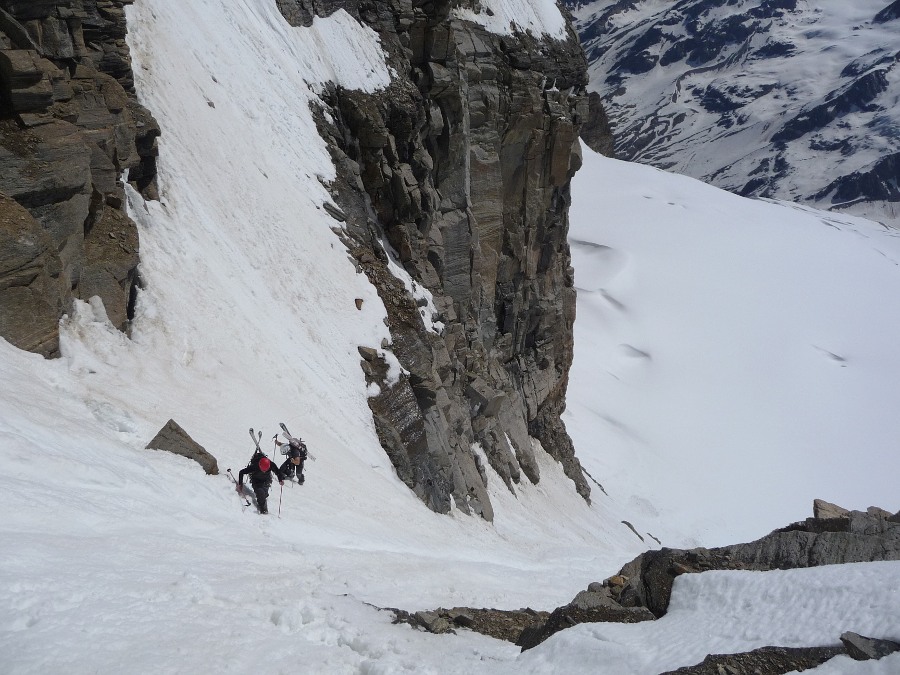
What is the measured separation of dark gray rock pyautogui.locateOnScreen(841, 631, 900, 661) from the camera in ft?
19.6

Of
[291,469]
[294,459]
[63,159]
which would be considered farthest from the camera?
[291,469]

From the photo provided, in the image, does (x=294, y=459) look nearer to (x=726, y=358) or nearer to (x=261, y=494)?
(x=261, y=494)

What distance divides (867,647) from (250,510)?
24.7 feet

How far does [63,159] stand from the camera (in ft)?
37.4

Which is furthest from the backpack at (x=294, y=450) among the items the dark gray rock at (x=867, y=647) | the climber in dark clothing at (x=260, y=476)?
the dark gray rock at (x=867, y=647)

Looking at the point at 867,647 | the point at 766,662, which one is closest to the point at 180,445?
the point at 766,662

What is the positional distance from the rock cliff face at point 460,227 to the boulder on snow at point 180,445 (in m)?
8.02

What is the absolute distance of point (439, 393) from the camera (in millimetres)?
21859

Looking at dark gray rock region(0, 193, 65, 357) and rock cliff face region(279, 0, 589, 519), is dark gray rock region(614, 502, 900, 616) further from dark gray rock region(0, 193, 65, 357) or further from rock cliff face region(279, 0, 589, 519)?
rock cliff face region(279, 0, 589, 519)

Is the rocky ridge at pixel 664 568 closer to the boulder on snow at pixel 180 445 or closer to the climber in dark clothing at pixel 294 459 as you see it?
the boulder on snow at pixel 180 445

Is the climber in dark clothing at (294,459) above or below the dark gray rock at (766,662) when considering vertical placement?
below

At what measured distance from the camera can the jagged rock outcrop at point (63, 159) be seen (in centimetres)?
1052

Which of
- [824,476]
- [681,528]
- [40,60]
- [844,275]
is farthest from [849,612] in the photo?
[844,275]

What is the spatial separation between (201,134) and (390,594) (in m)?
13.8
